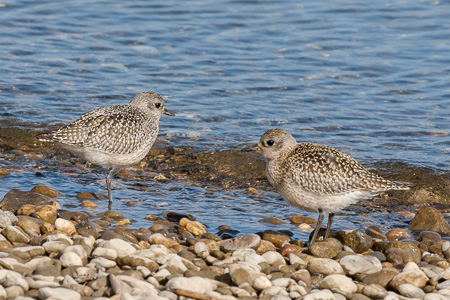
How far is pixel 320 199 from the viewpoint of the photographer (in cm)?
833

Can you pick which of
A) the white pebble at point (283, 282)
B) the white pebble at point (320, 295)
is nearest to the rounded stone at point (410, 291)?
the white pebble at point (320, 295)

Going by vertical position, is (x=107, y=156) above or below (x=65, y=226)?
above

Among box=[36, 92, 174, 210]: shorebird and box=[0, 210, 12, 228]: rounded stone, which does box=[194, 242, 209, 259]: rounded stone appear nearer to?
box=[0, 210, 12, 228]: rounded stone

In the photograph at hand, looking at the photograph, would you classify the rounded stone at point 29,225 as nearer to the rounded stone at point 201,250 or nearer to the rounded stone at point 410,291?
the rounded stone at point 201,250

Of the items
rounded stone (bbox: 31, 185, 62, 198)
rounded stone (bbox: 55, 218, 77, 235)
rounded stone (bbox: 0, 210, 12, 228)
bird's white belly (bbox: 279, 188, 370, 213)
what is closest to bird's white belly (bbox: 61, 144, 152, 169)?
rounded stone (bbox: 31, 185, 62, 198)

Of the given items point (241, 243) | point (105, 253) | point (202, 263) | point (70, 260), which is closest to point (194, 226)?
point (241, 243)

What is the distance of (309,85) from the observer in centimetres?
1555

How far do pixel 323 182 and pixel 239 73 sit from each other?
27.0 feet

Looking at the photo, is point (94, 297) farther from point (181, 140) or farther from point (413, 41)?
point (413, 41)

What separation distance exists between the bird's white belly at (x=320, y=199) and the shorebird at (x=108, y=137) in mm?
2545

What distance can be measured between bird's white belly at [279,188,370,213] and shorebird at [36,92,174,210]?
255 centimetres

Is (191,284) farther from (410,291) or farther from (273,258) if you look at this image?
(410,291)

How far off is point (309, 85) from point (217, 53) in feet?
9.41

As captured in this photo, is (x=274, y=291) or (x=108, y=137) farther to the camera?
(x=108, y=137)
